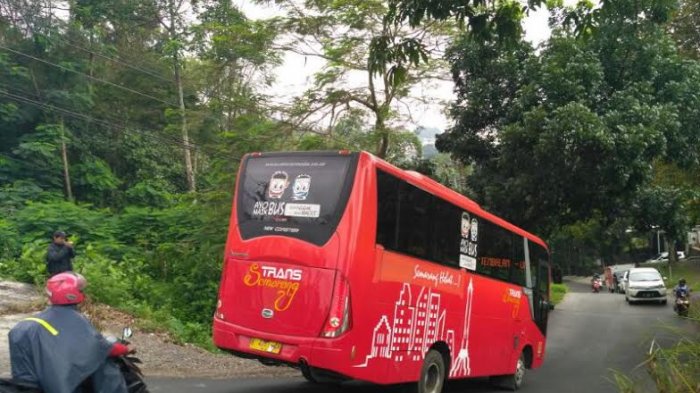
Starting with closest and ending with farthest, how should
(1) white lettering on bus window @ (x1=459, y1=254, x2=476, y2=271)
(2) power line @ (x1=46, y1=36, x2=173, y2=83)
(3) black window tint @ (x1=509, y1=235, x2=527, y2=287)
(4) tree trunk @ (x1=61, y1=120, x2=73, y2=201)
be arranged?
(1) white lettering on bus window @ (x1=459, y1=254, x2=476, y2=271), (3) black window tint @ (x1=509, y1=235, x2=527, y2=287), (4) tree trunk @ (x1=61, y1=120, x2=73, y2=201), (2) power line @ (x1=46, y1=36, x2=173, y2=83)

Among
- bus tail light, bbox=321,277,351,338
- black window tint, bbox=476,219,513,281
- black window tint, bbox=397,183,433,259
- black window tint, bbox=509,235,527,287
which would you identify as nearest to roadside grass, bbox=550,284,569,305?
black window tint, bbox=509,235,527,287

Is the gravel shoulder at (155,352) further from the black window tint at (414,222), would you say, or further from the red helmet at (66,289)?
the red helmet at (66,289)

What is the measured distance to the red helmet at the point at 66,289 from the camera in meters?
4.36

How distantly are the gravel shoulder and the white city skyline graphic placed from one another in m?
3.34

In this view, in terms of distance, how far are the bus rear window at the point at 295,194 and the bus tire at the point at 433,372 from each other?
8.00 ft

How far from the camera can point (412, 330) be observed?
862cm

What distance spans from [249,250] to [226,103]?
13929 millimetres

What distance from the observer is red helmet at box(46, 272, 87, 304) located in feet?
14.3

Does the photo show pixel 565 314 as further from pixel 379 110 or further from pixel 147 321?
pixel 147 321

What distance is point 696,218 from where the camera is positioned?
26297 mm

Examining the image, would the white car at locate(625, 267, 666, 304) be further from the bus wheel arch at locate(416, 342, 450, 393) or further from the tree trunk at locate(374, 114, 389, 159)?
the bus wheel arch at locate(416, 342, 450, 393)

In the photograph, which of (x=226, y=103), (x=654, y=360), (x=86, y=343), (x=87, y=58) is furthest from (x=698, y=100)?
(x=87, y=58)

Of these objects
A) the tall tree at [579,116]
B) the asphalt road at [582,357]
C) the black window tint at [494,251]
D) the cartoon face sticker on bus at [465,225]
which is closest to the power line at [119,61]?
the tall tree at [579,116]

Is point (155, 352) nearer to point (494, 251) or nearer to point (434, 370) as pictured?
point (434, 370)
